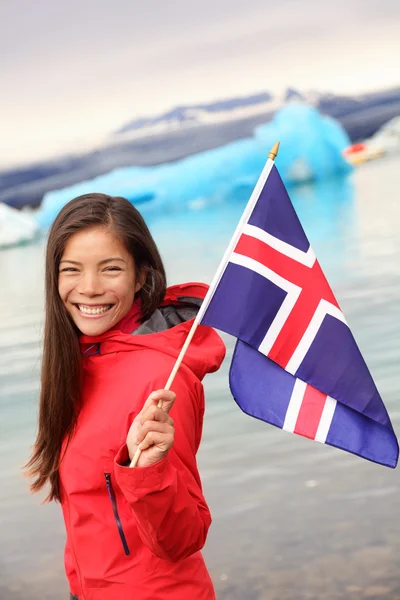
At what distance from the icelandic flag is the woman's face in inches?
5.2

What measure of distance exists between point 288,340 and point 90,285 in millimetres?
276

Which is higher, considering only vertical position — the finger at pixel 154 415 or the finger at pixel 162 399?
the finger at pixel 162 399

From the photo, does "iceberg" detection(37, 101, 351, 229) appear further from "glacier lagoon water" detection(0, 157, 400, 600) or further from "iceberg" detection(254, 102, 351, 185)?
"glacier lagoon water" detection(0, 157, 400, 600)

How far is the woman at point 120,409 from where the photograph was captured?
1.11m

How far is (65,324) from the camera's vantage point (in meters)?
1.27

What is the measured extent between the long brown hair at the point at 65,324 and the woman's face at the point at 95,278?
0.04 ft

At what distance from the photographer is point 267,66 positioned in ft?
32.3

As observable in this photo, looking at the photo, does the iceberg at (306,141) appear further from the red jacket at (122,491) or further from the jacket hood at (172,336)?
the red jacket at (122,491)

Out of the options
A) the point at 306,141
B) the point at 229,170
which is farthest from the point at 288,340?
the point at 306,141

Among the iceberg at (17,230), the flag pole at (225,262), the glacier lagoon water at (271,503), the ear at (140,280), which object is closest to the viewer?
the flag pole at (225,262)

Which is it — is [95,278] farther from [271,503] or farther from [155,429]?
[271,503]

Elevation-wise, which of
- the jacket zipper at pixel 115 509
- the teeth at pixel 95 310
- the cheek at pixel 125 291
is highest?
the cheek at pixel 125 291

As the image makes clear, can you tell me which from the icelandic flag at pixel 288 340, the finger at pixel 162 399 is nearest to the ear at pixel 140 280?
the icelandic flag at pixel 288 340

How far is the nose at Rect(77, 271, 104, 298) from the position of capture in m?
1.24
